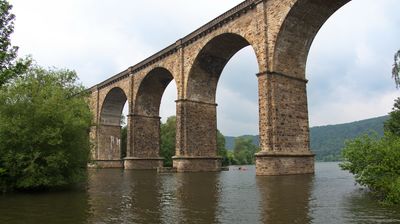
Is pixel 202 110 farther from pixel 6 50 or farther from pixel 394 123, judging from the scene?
pixel 6 50

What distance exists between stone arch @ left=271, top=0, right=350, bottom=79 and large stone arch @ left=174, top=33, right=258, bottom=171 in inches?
253

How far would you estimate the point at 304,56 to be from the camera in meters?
26.7

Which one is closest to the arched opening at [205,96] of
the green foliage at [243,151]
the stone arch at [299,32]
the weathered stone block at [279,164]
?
the stone arch at [299,32]

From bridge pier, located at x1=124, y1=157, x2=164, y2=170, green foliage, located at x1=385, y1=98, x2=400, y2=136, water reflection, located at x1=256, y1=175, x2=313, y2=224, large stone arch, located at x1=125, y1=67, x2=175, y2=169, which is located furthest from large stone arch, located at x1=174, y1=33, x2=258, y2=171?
water reflection, located at x1=256, y1=175, x2=313, y2=224

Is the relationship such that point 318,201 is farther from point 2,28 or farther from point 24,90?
point 24,90

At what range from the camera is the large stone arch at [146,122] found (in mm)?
42062

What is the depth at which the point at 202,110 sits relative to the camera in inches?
1368

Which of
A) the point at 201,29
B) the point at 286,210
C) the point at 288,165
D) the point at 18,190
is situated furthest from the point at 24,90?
the point at 201,29

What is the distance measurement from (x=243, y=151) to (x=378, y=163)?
8943 cm

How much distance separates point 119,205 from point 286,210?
16.8ft

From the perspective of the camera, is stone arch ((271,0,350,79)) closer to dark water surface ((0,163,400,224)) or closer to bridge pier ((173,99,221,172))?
bridge pier ((173,99,221,172))

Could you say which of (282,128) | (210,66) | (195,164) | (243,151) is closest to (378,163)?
(282,128)

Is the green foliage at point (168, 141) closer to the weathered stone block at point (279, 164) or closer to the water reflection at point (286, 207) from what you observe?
the weathered stone block at point (279, 164)

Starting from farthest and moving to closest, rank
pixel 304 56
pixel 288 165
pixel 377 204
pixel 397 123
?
1. pixel 397 123
2. pixel 304 56
3. pixel 288 165
4. pixel 377 204
